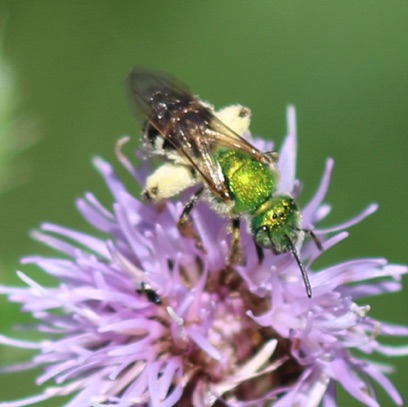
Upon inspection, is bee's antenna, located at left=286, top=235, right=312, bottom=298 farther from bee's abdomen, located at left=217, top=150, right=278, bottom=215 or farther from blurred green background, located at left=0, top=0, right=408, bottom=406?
blurred green background, located at left=0, top=0, right=408, bottom=406

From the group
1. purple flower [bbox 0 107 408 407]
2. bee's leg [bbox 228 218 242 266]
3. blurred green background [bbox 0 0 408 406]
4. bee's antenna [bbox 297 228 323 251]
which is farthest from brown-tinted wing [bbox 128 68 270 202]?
blurred green background [bbox 0 0 408 406]

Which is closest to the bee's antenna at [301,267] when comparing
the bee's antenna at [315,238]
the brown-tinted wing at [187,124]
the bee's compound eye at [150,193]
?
the bee's antenna at [315,238]

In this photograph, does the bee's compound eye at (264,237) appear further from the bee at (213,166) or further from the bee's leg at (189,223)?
the bee's leg at (189,223)

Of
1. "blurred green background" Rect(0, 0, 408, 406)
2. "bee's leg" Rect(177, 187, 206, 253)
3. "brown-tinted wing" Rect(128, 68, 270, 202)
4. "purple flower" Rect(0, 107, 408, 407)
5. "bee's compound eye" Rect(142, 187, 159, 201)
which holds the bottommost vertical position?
"purple flower" Rect(0, 107, 408, 407)

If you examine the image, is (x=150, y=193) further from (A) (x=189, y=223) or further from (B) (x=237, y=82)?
(B) (x=237, y=82)

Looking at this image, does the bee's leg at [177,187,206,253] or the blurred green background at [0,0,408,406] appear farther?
the blurred green background at [0,0,408,406]

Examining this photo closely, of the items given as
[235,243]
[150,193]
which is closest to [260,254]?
[235,243]
